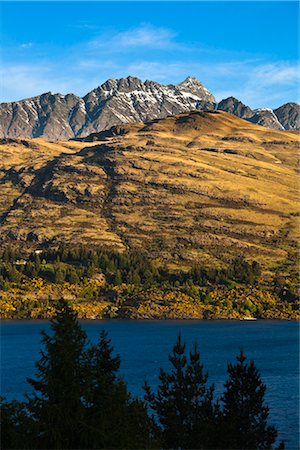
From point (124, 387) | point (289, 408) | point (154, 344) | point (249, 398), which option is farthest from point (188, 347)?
point (124, 387)

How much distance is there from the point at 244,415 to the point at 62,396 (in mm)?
26798

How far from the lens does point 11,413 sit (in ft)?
155

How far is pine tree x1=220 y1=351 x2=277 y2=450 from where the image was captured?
60.9 m

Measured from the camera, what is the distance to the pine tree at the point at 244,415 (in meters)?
60.9

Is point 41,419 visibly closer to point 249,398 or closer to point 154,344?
point 249,398

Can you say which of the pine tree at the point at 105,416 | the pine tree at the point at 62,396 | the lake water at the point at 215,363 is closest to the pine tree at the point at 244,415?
the pine tree at the point at 105,416

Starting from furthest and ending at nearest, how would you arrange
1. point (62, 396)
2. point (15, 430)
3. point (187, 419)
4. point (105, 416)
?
point (187, 419) → point (15, 430) → point (105, 416) → point (62, 396)

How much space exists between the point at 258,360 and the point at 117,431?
121 m

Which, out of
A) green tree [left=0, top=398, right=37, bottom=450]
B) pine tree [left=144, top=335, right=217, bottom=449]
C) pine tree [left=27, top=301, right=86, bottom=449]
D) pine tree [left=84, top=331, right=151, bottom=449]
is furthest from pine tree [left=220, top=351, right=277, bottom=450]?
pine tree [left=27, top=301, right=86, bottom=449]

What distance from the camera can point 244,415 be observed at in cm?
6194

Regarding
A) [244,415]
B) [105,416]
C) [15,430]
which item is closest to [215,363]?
[244,415]

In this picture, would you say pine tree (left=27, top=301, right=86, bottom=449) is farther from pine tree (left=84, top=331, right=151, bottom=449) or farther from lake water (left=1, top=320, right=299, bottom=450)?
lake water (left=1, top=320, right=299, bottom=450)

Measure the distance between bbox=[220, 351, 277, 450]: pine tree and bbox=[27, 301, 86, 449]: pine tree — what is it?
2367cm

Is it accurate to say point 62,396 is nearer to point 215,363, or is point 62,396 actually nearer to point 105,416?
point 105,416
